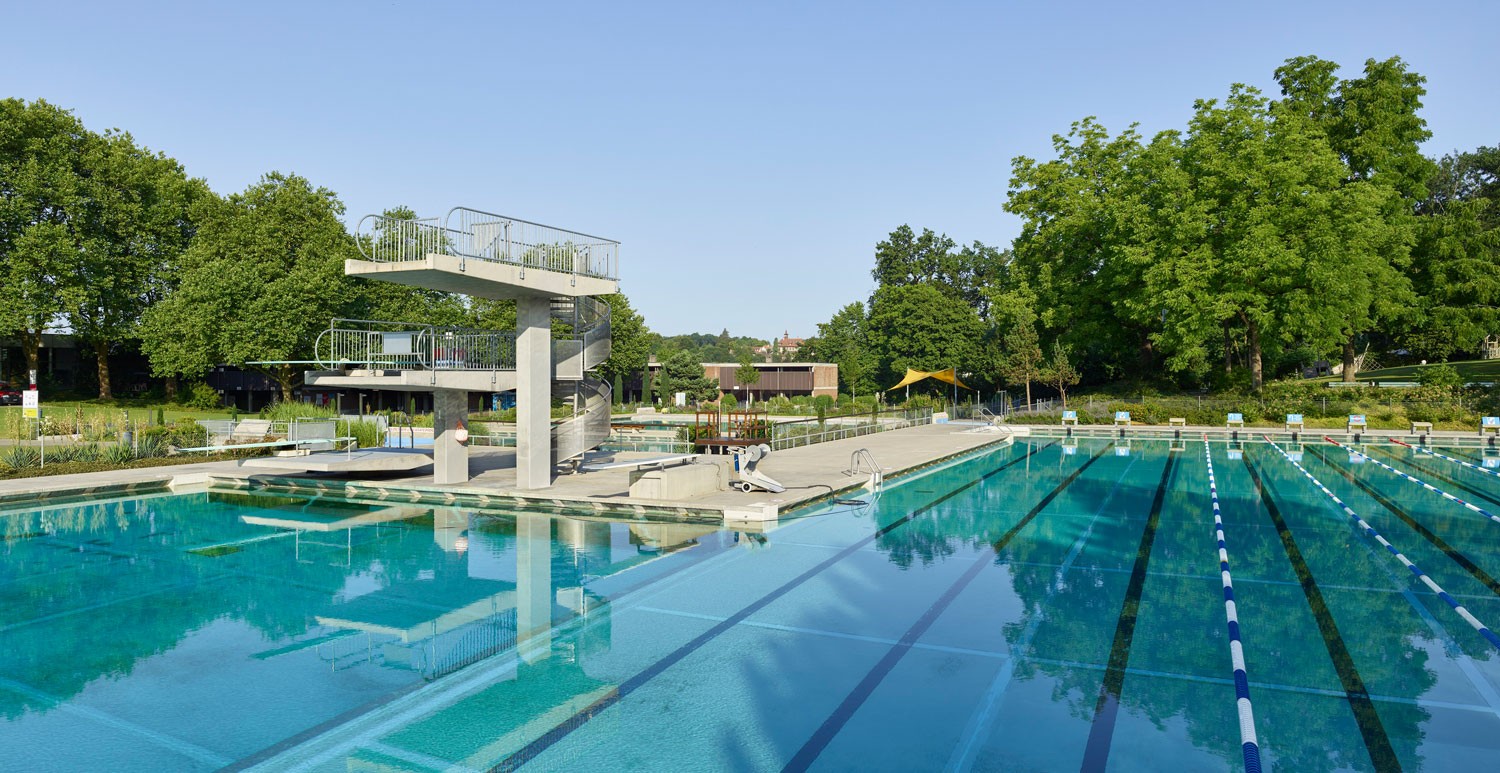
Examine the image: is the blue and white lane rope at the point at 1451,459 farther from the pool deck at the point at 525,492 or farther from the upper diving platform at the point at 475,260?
the upper diving platform at the point at 475,260

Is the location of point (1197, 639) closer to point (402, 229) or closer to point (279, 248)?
point (402, 229)

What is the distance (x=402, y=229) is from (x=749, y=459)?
8334 mm

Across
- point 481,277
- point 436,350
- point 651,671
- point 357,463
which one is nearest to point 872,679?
point 651,671

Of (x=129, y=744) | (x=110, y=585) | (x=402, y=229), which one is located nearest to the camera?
(x=129, y=744)

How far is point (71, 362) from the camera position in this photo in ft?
160

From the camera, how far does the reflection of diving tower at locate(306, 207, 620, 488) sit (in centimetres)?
1554

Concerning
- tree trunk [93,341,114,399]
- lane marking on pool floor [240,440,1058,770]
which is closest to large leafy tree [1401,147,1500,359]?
lane marking on pool floor [240,440,1058,770]

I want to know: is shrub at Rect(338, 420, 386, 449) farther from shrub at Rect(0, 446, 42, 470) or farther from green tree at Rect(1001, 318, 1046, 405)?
green tree at Rect(1001, 318, 1046, 405)

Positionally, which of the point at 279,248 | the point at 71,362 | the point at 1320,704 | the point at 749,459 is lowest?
the point at 1320,704

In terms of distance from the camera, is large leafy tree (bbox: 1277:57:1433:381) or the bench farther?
large leafy tree (bbox: 1277:57:1433:381)

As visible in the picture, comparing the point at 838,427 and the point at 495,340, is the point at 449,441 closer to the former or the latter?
the point at 495,340

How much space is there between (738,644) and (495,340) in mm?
12403

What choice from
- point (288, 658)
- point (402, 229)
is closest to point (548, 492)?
point (402, 229)

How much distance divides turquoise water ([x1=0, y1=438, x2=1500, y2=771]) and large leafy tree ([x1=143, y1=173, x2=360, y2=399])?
2388 centimetres
